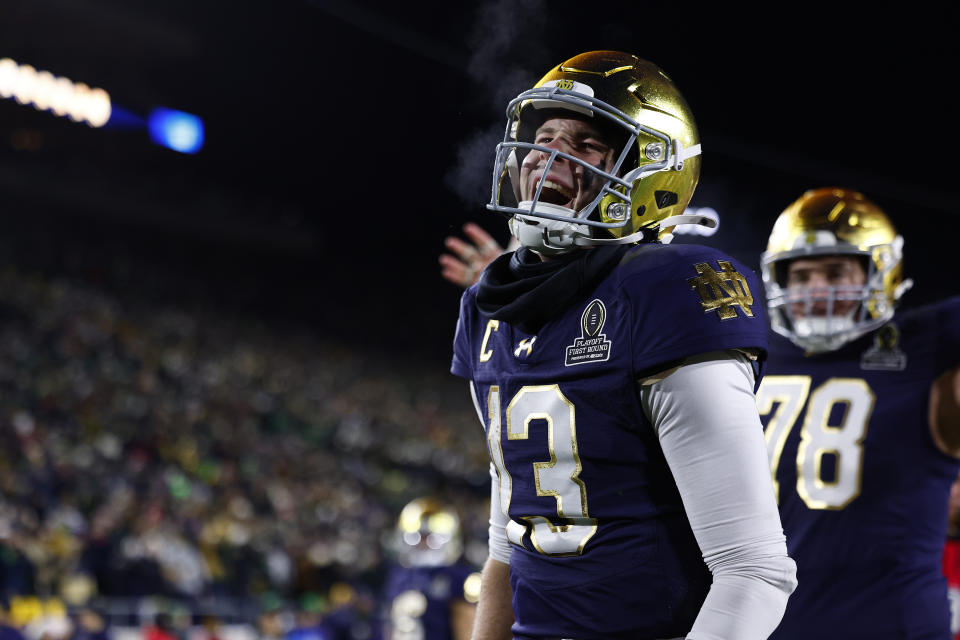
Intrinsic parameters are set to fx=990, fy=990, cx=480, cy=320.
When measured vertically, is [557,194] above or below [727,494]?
above

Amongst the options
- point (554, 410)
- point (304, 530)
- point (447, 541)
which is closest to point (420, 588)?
point (447, 541)

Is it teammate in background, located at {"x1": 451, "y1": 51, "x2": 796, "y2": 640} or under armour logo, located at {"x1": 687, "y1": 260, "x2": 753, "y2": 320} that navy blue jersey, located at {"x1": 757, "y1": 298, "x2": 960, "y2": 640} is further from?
under armour logo, located at {"x1": 687, "y1": 260, "x2": 753, "y2": 320}

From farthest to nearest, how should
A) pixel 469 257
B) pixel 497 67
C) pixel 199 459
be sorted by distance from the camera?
pixel 199 459 < pixel 469 257 < pixel 497 67

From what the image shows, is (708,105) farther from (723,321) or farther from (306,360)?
(306,360)

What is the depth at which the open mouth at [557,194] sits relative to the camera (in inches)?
64.2

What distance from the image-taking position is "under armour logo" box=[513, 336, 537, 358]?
5.20 feet

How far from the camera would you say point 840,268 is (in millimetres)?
2908

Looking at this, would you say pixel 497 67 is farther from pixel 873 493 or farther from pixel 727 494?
pixel 873 493

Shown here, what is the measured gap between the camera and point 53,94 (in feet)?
52.6

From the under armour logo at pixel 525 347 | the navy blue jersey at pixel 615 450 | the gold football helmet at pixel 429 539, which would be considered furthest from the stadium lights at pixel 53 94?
the navy blue jersey at pixel 615 450

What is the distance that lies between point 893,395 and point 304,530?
35.2 feet

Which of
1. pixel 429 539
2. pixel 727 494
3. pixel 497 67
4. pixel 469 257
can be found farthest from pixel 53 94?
pixel 727 494

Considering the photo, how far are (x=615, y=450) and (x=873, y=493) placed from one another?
143 centimetres

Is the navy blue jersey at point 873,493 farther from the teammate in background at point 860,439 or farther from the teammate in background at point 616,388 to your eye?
the teammate in background at point 616,388
